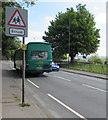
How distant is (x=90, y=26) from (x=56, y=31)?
282 inches

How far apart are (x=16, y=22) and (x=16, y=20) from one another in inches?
2.8

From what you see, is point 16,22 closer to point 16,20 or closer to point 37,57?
point 16,20

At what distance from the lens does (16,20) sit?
621cm

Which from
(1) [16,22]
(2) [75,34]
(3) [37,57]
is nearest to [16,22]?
Result: (1) [16,22]

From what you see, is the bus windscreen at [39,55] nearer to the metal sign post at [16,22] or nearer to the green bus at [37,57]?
the green bus at [37,57]

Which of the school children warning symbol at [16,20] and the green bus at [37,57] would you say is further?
the green bus at [37,57]

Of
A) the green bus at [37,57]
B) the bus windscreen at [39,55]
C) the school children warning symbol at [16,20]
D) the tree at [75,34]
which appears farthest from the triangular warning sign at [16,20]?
the tree at [75,34]

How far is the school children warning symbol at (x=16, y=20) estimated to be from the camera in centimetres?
613

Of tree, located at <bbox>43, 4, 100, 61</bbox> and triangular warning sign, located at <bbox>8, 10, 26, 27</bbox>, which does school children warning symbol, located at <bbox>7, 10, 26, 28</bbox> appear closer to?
triangular warning sign, located at <bbox>8, 10, 26, 27</bbox>

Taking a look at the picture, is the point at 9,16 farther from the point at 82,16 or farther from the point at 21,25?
the point at 82,16

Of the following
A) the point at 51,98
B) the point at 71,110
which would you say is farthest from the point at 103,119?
the point at 51,98

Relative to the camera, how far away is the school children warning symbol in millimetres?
6127

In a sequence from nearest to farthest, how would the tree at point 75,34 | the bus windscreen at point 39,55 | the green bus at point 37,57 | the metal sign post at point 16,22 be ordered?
the metal sign post at point 16,22 → the green bus at point 37,57 → the bus windscreen at point 39,55 → the tree at point 75,34

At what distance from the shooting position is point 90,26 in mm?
36000
